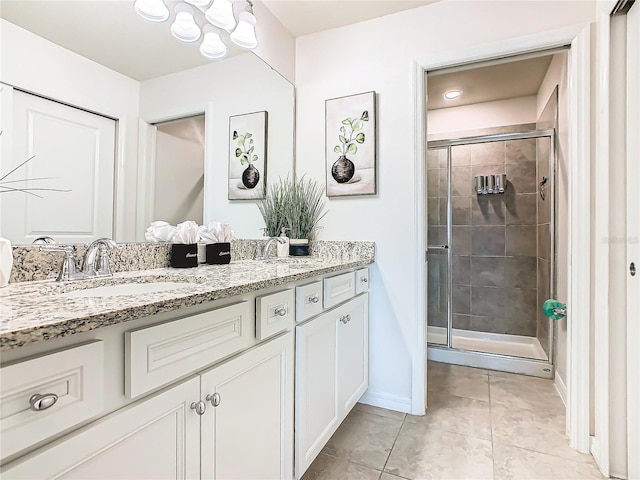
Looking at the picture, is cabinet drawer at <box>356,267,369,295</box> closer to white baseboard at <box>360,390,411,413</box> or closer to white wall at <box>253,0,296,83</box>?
white baseboard at <box>360,390,411,413</box>

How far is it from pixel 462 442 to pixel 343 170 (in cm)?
159

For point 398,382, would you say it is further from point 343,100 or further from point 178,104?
point 178,104

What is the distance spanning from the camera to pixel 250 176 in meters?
1.99

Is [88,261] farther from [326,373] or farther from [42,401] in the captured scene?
[326,373]

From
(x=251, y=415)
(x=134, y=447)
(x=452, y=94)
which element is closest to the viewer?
(x=134, y=447)

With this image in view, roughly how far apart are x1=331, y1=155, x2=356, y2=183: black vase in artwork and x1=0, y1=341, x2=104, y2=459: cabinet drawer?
170 centimetres

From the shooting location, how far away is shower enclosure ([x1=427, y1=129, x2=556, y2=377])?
9.96 feet

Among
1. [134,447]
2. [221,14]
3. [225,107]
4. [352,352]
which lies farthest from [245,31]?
[134,447]

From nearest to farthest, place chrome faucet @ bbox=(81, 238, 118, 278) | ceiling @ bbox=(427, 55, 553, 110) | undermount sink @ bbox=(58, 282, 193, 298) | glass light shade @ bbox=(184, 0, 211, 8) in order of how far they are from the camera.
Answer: undermount sink @ bbox=(58, 282, 193, 298) → chrome faucet @ bbox=(81, 238, 118, 278) → glass light shade @ bbox=(184, 0, 211, 8) → ceiling @ bbox=(427, 55, 553, 110)

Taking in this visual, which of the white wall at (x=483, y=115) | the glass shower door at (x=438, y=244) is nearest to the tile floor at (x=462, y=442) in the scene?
the glass shower door at (x=438, y=244)

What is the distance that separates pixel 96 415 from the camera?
599mm

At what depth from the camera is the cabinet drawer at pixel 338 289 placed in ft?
4.83

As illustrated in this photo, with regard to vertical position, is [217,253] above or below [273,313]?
above

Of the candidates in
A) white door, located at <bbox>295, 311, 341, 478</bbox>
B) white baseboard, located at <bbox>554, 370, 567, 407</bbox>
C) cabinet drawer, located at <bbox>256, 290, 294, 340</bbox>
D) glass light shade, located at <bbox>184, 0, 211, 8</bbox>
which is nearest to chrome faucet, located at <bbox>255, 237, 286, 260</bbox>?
white door, located at <bbox>295, 311, 341, 478</bbox>
